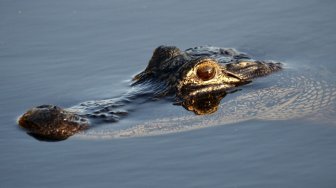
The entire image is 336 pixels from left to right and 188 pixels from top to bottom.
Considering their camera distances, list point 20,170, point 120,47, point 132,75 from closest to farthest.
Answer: point 20,170
point 132,75
point 120,47

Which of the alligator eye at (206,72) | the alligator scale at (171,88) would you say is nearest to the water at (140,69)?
the alligator scale at (171,88)

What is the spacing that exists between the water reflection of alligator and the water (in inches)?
7.8

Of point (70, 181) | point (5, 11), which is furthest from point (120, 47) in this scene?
point (70, 181)

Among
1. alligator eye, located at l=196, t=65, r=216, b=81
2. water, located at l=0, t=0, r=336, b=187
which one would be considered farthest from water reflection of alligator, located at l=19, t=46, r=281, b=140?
water, located at l=0, t=0, r=336, b=187

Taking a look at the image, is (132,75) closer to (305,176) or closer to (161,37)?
(161,37)

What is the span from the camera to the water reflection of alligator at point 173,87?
784 cm

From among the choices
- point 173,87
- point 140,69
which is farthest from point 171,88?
point 140,69

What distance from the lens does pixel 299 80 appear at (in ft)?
30.3

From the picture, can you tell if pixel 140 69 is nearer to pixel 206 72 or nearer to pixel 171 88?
pixel 171 88

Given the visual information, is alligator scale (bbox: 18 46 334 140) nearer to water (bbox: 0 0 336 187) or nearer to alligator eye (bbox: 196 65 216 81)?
alligator eye (bbox: 196 65 216 81)

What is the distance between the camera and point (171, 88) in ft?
28.4

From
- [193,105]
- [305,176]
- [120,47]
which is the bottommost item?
[305,176]

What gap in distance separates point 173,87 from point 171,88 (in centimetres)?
3

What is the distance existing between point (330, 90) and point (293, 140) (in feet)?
4.58
